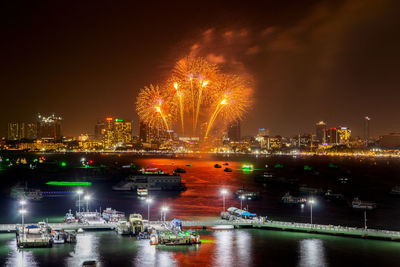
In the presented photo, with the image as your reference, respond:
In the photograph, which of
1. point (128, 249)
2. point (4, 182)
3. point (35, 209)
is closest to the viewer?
point (128, 249)

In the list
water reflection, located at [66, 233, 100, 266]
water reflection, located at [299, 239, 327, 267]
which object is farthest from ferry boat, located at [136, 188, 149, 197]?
water reflection, located at [299, 239, 327, 267]

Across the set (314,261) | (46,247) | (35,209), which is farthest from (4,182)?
(314,261)

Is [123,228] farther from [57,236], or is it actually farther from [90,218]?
[90,218]

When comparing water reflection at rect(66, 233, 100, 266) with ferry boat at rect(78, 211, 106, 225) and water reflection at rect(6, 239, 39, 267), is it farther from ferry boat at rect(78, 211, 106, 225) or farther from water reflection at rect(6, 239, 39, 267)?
ferry boat at rect(78, 211, 106, 225)

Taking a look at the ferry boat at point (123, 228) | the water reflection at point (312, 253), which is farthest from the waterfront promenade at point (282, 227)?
the water reflection at point (312, 253)

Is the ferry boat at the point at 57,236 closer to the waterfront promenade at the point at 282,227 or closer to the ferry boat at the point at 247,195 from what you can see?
the waterfront promenade at the point at 282,227

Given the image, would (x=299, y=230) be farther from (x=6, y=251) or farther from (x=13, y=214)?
(x=13, y=214)
